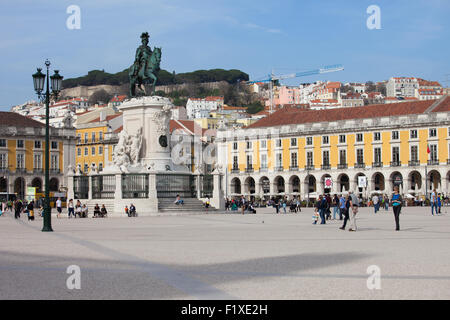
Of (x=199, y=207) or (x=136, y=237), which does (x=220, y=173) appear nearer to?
(x=199, y=207)

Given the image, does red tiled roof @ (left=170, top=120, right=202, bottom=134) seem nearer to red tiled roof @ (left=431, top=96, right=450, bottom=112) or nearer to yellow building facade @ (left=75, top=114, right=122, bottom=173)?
yellow building facade @ (left=75, top=114, right=122, bottom=173)

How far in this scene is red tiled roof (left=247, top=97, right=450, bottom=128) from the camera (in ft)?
254

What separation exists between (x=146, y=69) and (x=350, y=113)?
47.7 m

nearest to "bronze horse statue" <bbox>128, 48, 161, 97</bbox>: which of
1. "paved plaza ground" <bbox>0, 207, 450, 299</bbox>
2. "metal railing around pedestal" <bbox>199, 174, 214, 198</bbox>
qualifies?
"metal railing around pedestal" <bbox>199, 174, 214, 198</bbox>

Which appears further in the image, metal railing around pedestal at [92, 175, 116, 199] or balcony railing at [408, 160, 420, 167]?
balcony railing at [408, 160, 420, 167]

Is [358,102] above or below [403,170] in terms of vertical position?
above

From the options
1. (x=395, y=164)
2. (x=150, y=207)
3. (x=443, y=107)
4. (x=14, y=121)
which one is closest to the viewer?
(x=150, y=207)

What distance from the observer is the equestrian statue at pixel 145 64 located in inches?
1497

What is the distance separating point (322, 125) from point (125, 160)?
4816 centimetres

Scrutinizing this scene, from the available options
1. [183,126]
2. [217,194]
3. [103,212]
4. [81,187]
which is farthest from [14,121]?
[103,212]

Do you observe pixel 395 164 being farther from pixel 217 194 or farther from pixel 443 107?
pixel 217 194

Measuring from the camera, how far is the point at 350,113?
82188mm

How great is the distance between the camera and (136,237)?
18.0 m
